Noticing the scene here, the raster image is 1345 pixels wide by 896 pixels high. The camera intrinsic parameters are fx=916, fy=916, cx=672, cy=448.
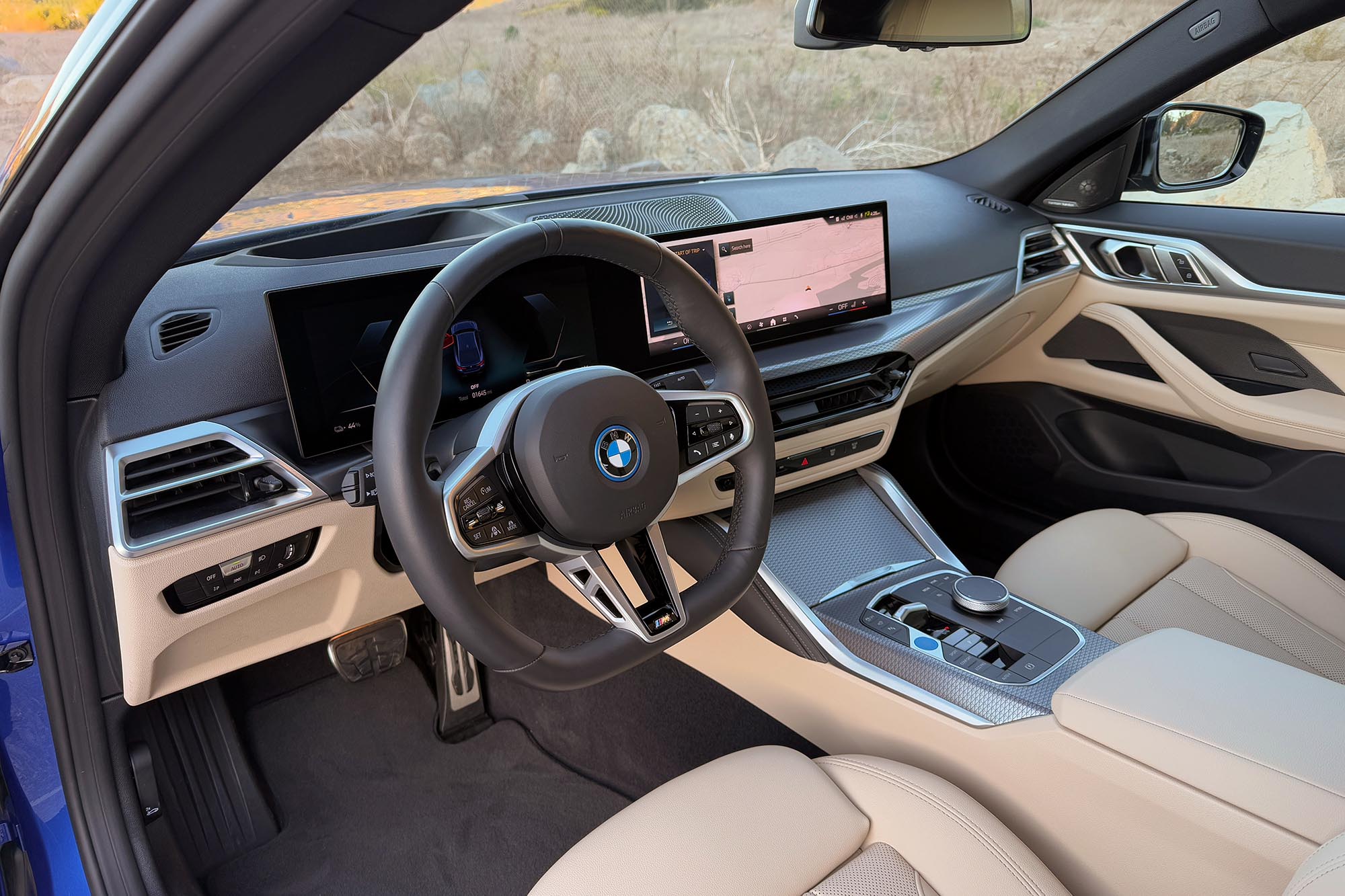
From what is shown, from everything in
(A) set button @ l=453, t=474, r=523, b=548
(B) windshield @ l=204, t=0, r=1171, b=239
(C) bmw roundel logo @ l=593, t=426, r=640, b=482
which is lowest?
(A) set button @ l=453, t=474, r=523, b=548

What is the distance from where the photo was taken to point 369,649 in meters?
2.11

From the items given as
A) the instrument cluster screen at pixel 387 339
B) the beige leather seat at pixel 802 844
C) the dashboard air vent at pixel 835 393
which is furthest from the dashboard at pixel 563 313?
the beige leather seat at pixel 802 844

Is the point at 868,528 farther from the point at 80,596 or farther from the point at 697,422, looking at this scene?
the point at 80,596

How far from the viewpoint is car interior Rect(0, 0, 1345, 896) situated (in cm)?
105

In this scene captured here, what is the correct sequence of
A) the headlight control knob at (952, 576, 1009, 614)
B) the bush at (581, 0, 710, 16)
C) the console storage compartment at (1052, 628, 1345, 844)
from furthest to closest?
the bush at (581, 0, 710, 16), the headlight control knob at (952, 576, 1009, 614), the console storage compartment at (1052, 628, 1345, 844)

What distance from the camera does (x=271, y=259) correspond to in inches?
66.1

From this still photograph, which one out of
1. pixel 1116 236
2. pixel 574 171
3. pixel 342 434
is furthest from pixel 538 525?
pixel 1116 236

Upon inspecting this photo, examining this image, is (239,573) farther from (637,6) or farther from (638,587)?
(637,6)

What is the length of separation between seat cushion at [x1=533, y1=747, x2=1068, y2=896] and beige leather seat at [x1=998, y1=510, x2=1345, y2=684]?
710 mm

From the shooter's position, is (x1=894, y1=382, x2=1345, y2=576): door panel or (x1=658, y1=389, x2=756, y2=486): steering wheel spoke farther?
(x1=894, y1=382, x2=1345, y2=576): door panel

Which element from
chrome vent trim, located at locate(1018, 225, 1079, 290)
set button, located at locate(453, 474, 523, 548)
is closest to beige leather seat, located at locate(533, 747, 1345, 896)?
set button, located at locate(453, 474, 523, 548)

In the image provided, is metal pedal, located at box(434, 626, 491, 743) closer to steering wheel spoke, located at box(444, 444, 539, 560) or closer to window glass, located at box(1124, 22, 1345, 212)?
steering wheel spoke, located at box(444, 444, 539, 560)

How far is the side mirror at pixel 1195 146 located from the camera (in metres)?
2.29

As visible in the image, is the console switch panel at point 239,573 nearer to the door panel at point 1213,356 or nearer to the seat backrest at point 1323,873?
the seat backrest at point 1323,873
